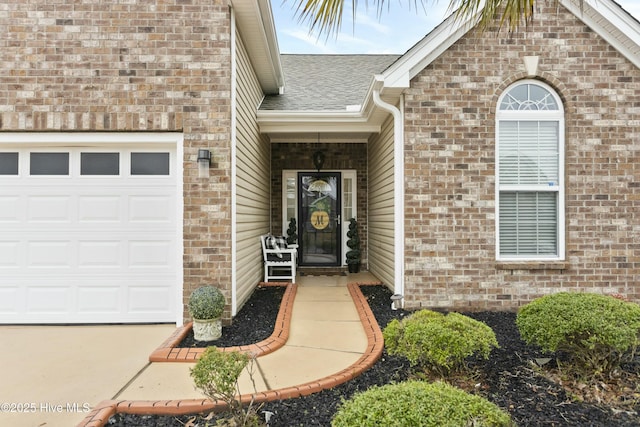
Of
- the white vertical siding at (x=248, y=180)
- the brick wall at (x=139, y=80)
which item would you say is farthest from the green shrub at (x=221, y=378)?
the white vertical siding at (x=248, y=180)

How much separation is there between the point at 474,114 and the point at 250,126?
3306 millimetres

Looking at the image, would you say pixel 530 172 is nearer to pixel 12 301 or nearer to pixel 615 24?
pixel 615 24

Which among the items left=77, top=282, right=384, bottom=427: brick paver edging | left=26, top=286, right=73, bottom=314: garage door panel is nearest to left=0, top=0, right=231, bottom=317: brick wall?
left=26, top=286, right=73, bottom=314: garage door panel

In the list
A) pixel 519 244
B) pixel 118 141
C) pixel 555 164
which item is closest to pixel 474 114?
pixel 555 164

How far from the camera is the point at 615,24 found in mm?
5121

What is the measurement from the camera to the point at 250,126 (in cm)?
627

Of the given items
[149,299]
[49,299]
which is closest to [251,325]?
[149,299]

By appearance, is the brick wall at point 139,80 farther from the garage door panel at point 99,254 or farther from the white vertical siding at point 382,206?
the white vertical siding at point 382,206

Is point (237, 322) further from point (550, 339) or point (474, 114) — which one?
point (474, 114)

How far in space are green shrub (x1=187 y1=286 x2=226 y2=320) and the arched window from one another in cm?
372

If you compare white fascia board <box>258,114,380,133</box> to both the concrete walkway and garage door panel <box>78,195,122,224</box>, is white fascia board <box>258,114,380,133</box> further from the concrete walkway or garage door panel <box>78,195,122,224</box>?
the concrete walkway

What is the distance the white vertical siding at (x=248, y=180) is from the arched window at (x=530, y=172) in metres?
3.51

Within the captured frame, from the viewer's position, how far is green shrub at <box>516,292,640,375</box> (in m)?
2.96

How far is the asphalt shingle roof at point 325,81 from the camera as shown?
7.24 m
